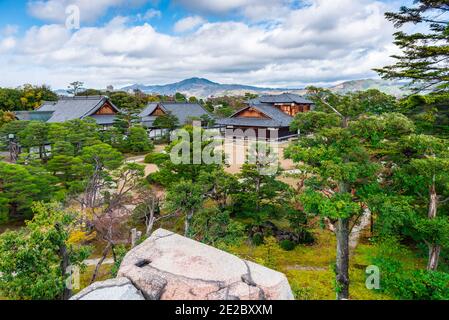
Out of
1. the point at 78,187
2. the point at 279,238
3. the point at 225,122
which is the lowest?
the point at 279,238

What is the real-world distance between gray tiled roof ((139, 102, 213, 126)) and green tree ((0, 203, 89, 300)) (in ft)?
101

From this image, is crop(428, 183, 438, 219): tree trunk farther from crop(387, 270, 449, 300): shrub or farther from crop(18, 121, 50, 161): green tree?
crop(18, 121, 50, 161): green tree

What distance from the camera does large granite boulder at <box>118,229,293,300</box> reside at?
12.6 ft

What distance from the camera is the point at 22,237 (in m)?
6.01

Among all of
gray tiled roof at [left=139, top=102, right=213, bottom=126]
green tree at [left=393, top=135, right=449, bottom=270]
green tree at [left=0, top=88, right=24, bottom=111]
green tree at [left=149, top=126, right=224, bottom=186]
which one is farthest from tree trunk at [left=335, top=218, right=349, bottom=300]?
green tree at [left=0, top=88, right=24, bottom=111]

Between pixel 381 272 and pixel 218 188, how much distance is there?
21.5 ft

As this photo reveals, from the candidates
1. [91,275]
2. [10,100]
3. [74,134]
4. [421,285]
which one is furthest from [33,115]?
[421,285]

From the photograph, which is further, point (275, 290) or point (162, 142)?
point (162, 142)

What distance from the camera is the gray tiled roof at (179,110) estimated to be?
37438 millimetres

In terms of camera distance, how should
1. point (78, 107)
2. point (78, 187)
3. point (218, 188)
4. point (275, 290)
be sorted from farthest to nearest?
point (78, 107) < point (78, 187) < point (218, 188) < point (275, 290)

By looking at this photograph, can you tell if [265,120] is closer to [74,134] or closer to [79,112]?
[79,112]
